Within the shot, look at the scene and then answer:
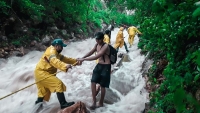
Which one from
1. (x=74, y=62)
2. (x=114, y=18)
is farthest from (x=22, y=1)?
(x=114, y=18)

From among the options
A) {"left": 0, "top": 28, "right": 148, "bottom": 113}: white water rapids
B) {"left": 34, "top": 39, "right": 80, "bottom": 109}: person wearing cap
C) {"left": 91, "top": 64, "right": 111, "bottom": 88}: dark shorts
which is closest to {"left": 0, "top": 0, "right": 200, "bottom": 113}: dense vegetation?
{"left": 0, "top": 28, "right": 148, "bottom": 113}: white water rapids

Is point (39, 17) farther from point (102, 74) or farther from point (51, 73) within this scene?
point (102, 74)

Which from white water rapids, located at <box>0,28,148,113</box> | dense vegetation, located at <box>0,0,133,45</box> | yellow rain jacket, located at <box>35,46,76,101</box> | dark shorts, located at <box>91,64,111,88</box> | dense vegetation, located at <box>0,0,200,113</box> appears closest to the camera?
dense vegetation, located at <box>0,0,200,113</box>

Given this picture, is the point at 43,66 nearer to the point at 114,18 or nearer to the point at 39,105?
the point at 39,105

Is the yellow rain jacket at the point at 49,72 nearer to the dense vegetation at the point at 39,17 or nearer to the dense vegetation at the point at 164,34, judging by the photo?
the dense vegetation at the point at 164,34

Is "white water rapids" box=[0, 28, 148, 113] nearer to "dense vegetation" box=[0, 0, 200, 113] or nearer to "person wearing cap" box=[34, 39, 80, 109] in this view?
"person wearing cap" box=[34, 39, 80, 109]

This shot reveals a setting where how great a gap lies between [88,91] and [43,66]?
84.1 inches

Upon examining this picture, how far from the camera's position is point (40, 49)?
12.1 metres

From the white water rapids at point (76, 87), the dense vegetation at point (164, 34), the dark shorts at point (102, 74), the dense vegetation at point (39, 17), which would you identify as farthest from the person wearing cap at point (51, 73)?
the dense vegetation at point (39, 17)

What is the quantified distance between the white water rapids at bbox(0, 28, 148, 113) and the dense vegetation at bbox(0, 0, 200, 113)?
80 centimetres

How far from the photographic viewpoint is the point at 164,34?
156 inches

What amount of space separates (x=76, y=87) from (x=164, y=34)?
428cm

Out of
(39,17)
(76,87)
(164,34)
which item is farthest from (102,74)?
(39,17)

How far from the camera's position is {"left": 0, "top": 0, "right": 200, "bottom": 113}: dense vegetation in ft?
8.30
